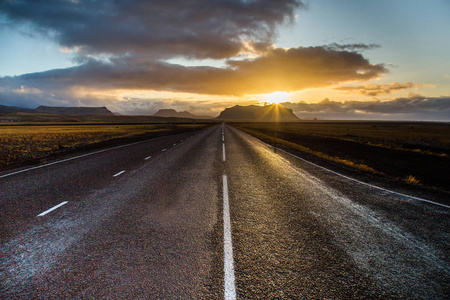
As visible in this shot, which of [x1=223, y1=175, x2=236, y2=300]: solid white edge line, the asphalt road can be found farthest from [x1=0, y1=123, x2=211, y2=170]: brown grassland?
[x1=223, y1=175, x2=236, y2=300]: solid white edge line

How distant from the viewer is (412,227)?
437cm

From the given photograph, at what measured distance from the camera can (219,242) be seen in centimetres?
370

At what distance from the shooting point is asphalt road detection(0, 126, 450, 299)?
2.71m

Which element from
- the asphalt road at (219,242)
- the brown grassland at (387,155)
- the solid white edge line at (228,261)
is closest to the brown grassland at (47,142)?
the asphalt road at (219,242)

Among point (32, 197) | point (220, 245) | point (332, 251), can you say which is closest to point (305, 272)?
point (332, 251)

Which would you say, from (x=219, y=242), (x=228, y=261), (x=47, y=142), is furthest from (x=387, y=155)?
(x=47, y=142)

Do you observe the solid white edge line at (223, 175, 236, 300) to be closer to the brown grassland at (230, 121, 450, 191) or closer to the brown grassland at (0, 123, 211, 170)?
the brown grassland at (230, 121, 450, 191)

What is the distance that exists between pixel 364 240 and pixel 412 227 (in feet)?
4.26

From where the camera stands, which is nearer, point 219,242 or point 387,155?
point 219,242

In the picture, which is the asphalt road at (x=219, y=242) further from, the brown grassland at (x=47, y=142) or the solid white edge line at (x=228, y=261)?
the brown grassland at (x=47, y=142)

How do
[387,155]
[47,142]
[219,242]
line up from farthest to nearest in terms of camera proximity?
[47,142], [387,155], [219,242]

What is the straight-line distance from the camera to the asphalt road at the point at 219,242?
2.71 meters

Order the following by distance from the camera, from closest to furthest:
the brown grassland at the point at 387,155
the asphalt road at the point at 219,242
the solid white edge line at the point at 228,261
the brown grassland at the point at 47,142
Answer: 1. the solid white edge line at the point at 228,261
2. the asphalt road at the point at 219,242
3. the brown grassland at the point at 387,155
4. the brown grassland at the point at 47,142

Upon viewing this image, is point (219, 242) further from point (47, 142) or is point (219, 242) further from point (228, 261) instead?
point (47, 142)
